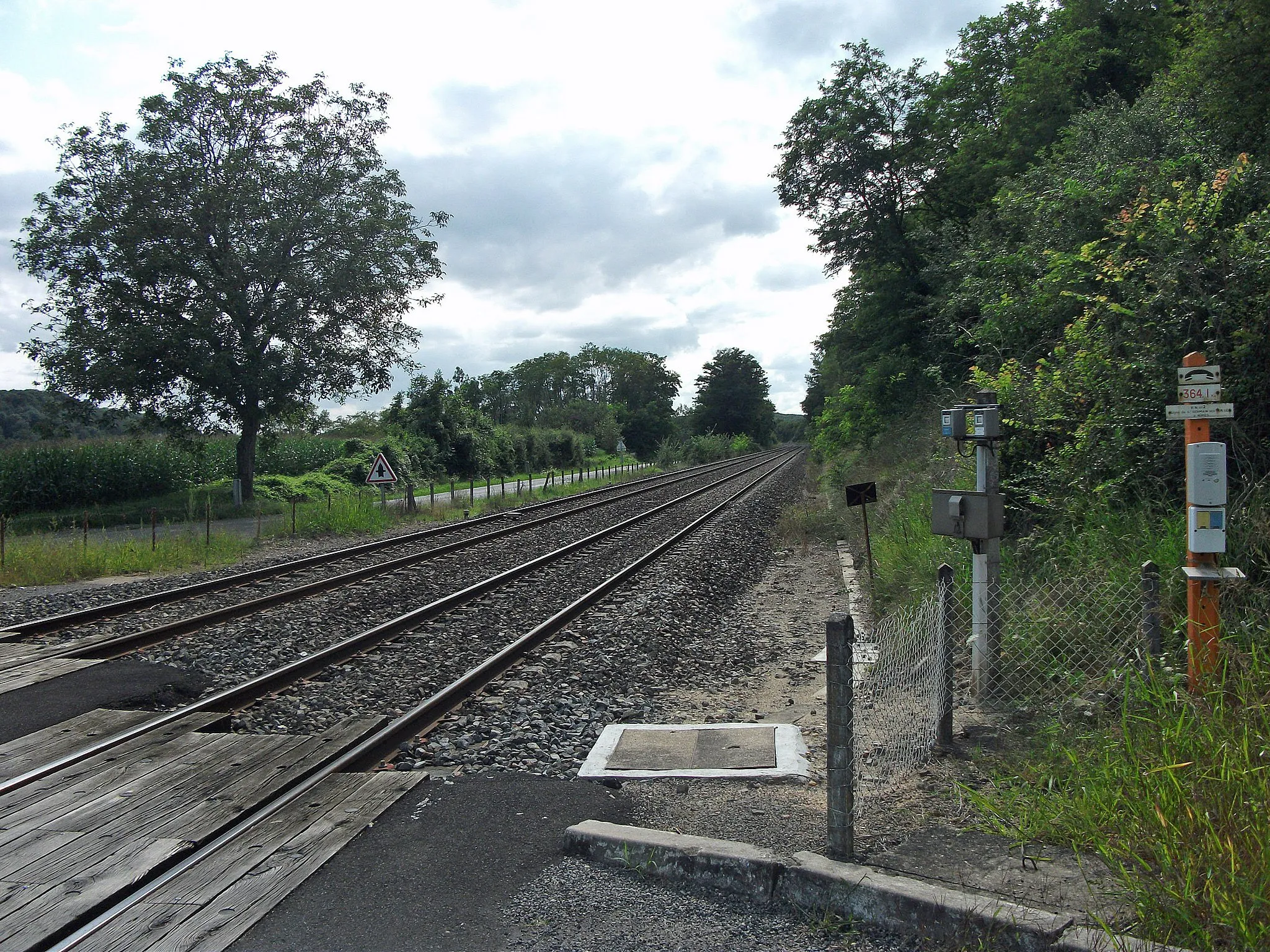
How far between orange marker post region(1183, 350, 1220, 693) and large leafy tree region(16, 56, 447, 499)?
25.5 metres

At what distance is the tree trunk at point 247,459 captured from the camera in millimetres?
27031

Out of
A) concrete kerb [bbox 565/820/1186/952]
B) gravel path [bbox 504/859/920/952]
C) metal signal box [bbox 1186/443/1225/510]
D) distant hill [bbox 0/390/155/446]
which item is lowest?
gravel path [bbox 504/859/920/952]

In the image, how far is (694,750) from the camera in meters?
5.32

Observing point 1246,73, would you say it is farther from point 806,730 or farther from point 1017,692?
point 806,730

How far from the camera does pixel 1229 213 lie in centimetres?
781

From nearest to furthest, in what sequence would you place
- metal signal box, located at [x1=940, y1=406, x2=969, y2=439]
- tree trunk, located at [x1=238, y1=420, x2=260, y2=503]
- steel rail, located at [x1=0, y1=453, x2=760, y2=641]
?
metal signal box, located at [x1=940, y1=406, x2=969, y2=439] → steel rail, located at [x1=0, y1=453, x2=760, y2=641] → tree trunk, located at [x1=238, y1=420, x2=260, y2=503]

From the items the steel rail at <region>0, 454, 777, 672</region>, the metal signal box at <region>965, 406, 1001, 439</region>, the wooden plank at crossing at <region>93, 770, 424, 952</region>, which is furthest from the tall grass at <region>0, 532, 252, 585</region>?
the metal signal box at <region>965, 406, 1001, 439</region>

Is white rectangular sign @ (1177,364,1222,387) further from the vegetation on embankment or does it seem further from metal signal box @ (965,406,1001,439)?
metal signal box @ (965,406,1001,439)

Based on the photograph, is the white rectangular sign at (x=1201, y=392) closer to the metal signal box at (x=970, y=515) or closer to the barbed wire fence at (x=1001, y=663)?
the barbed wire fence at (x=1001, y=663)

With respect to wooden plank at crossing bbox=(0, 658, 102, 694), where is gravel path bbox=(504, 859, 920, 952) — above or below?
above

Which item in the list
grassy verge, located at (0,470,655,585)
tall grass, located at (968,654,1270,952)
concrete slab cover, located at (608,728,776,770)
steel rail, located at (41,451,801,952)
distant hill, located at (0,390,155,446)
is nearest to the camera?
tall grass, located at (968,654,1270,952)

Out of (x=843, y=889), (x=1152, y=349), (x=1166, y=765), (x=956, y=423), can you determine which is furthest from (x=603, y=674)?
(x=1152, y=349)

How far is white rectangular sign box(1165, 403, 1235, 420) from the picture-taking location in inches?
167

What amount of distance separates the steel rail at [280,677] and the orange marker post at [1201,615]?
613 centimetres
